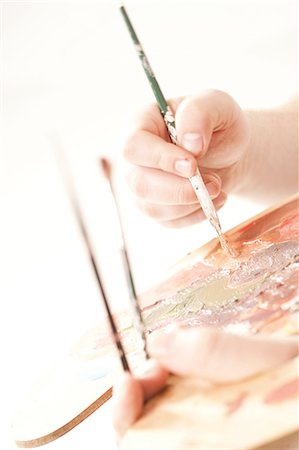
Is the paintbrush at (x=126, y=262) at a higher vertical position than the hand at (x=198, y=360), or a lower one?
higher

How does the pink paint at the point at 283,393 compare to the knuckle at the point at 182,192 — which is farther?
the knuckle at the point at 182,192

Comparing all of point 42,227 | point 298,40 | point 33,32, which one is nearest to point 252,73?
point 298,40

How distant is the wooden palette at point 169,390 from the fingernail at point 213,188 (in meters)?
0.06

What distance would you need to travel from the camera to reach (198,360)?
50cm

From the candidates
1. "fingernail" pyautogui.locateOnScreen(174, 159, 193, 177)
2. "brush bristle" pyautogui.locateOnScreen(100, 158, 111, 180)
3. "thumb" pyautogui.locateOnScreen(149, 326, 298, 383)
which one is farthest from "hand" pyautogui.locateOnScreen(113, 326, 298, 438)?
"fingernail" pyautogui.locateOnScreen(174, 159, 193, 177)

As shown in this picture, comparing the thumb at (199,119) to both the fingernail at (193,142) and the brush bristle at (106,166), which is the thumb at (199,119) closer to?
the fingernail at (193,142)

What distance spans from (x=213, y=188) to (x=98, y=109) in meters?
0.87

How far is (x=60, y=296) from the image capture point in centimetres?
125

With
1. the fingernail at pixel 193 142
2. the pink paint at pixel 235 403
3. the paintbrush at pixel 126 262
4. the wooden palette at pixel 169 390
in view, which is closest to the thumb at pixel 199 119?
the fingernail at pixel 193 142

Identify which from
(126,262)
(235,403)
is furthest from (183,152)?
(235,403)

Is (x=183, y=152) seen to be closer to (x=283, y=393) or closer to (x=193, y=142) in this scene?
(x=193, y=142)

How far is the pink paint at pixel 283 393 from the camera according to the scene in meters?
0.45

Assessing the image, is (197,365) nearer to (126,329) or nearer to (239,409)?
(239,409)

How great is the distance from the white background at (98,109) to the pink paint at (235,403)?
0.59 m
